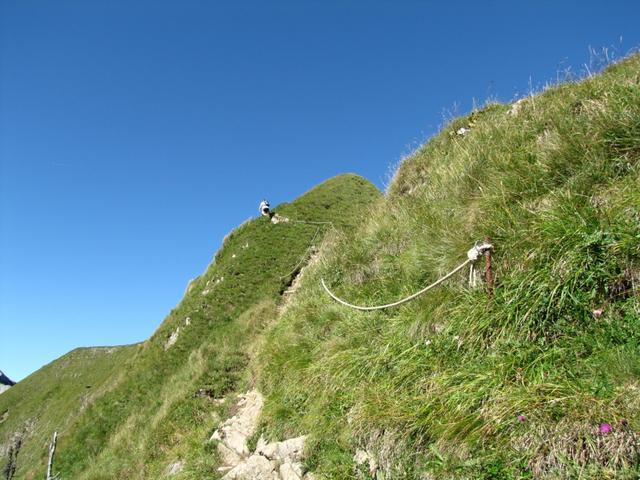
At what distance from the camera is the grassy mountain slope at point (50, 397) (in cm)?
2749

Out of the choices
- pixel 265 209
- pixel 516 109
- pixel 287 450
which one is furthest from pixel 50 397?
pixel 516 109

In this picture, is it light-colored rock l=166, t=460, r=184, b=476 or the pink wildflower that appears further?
light-colored rock l=166, t=460, r=184, b=476

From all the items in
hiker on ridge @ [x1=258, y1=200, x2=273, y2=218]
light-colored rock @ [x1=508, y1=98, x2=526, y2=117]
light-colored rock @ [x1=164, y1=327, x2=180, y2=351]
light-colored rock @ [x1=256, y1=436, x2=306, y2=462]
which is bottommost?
light-colored rock @ [x1=256, y1=436, x2=306, y2=462]

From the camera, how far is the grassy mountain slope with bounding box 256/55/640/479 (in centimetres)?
324

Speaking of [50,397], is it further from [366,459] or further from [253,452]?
[366,459]

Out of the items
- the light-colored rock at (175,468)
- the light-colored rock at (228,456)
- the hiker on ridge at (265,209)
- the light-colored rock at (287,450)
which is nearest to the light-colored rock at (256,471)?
the light-colored rock at (287,450)

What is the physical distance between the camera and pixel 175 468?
25.9ft

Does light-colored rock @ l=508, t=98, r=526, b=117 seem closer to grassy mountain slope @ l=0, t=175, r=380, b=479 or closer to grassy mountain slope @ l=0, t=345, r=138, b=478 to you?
grassy mountain slope @ l=0, t=175, r=380, b=479

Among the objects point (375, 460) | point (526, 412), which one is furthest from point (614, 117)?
point (375, 460)

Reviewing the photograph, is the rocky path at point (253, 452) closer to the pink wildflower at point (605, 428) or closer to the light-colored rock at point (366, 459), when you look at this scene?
the light-colored rock at point (366, 459)

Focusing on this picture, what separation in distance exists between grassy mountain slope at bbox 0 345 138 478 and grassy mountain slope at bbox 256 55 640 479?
2376cm

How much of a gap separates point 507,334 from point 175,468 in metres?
6.87

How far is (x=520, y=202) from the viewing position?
18.9ft

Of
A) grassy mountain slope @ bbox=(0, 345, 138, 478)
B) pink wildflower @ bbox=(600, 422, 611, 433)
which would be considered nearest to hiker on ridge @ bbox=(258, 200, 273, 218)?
grassy mountain slope @ bbox=(0, 345, 138, 478)
